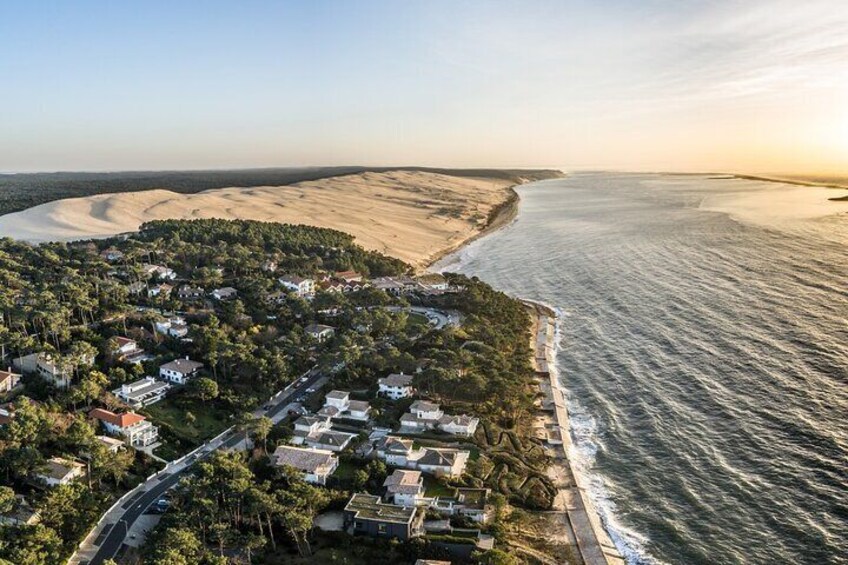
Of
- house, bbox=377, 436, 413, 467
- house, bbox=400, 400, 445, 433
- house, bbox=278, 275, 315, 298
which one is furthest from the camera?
house, bbox=278, 275, 315, 298

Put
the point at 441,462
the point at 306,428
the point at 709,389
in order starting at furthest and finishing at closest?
the point at 709,389 → the point at 306,428 → the point at 441,462

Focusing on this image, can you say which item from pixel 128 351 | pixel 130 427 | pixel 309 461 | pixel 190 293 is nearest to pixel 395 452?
pixel 309 461

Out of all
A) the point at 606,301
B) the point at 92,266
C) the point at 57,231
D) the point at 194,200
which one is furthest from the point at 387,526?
the point at 194,200

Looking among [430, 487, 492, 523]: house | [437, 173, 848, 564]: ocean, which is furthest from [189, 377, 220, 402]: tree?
[437, 173, 848, 564]: ocean

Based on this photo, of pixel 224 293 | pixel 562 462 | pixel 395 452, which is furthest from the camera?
pixel 224 293

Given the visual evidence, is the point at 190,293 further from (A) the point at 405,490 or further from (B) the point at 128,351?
(A) the point at 405,490

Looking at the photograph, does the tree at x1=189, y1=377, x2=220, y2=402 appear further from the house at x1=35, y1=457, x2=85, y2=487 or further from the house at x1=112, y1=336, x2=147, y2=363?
the house at x1=35, y1=457, x2=85, y2=487

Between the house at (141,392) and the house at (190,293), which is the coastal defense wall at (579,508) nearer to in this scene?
the house at (141,392)
